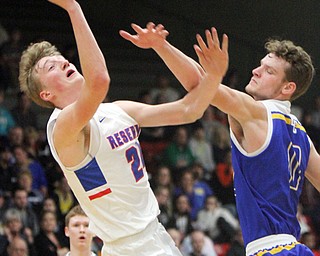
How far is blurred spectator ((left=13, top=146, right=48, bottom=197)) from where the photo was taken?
10.8 m

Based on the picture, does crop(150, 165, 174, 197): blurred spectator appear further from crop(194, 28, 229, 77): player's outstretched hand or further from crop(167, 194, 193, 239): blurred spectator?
crop(194, 28, 229, 77): player's outstretched hand

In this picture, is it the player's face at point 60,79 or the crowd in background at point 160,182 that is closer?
the player's face at point 60,79

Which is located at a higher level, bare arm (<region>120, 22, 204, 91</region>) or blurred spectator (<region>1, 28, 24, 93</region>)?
bare arm (<region>120, 22, 204, 91</region>)

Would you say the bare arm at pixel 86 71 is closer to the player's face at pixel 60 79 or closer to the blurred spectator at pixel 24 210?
the player's face at pixel 60 79

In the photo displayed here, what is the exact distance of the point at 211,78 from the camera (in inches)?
184

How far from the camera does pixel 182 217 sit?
11234 millimetres

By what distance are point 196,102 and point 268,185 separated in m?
0.78

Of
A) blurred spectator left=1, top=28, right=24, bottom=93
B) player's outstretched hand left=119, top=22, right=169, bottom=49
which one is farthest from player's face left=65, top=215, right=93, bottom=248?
blurred spectator left=1, top=28, right=24, bottom=93

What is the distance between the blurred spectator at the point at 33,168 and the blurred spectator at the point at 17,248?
113 cm

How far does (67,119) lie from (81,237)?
2.49 m

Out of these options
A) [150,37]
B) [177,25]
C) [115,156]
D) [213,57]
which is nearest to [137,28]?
[150,37]

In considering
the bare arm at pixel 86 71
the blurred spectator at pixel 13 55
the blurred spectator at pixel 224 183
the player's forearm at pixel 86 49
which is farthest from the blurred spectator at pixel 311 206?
the player's forearm at pixel 86 49

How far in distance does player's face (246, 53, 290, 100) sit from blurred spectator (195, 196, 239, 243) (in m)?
6.06

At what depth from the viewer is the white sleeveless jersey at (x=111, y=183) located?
475 cm
